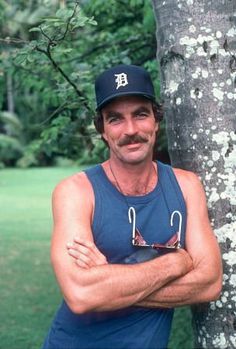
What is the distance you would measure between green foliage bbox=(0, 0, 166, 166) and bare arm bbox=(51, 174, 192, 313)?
1.18 meters

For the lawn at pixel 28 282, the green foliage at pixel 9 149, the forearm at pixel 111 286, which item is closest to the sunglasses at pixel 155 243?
the forearm at pixel 111 286

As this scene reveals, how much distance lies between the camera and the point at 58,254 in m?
2.72

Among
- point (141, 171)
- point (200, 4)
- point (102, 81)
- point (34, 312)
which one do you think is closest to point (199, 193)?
point (141, 171)

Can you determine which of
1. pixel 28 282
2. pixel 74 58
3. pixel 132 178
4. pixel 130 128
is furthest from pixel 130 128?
pixel 28 282

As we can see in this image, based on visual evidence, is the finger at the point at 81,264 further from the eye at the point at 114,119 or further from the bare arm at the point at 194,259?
the eye at the point at 114,119

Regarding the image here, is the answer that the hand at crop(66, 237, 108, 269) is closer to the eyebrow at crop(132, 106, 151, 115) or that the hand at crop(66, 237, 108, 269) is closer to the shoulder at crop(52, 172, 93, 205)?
the shoulder at crop(52, 172, 93, 205)

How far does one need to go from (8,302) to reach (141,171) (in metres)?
5.13

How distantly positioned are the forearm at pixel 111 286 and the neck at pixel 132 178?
375 millimetres

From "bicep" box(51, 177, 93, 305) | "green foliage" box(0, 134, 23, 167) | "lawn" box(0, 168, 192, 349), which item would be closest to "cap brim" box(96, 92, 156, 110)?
"bicep" box(51, 177, 93, 305)

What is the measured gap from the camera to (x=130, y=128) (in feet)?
9.34

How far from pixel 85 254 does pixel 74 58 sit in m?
3.68

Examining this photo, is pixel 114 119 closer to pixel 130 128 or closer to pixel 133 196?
pixel 130 128

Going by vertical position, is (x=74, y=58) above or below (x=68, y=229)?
above

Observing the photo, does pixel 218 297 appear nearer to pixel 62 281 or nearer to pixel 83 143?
pixel 62 281
